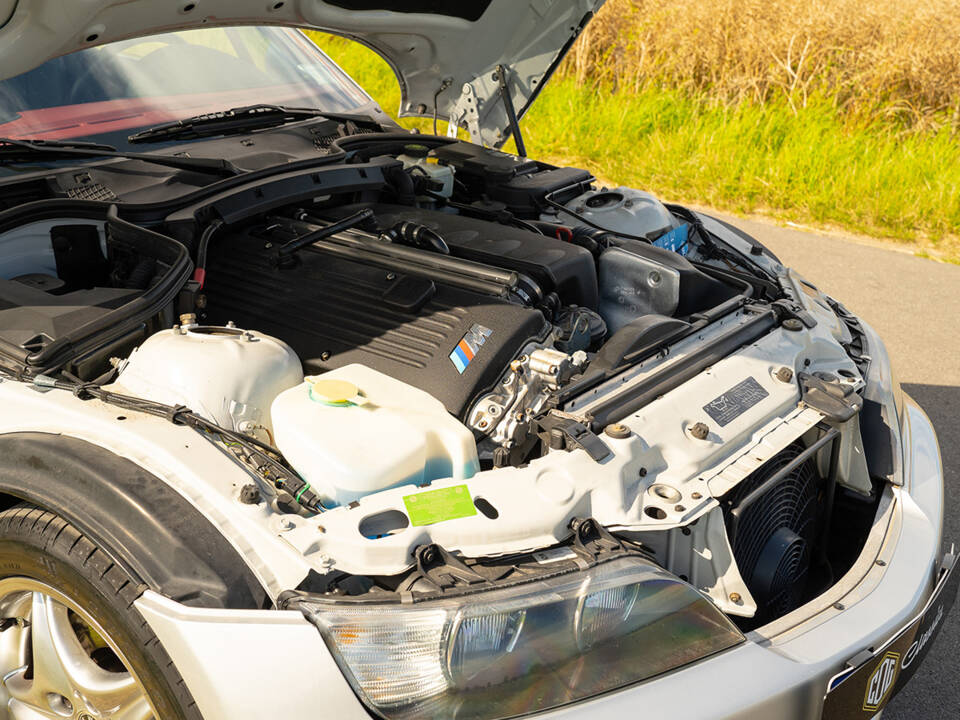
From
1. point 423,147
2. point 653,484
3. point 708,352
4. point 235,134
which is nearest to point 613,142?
point 423,147

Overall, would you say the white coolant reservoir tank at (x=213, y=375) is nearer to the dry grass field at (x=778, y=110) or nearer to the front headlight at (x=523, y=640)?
the front headlight at (x=523, y=640)

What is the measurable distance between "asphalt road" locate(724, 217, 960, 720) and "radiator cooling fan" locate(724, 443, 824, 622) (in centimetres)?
64

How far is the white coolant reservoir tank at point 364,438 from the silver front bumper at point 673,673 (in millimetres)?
385

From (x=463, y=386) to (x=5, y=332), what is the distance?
3.52ft

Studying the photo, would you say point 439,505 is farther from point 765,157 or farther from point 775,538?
point 765,157

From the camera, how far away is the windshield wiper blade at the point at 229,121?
10.3 feet

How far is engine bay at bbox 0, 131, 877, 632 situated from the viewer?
1.87 metres

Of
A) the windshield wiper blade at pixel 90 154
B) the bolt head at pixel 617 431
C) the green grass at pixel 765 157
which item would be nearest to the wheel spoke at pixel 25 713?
the bolt head at pixel 617 431

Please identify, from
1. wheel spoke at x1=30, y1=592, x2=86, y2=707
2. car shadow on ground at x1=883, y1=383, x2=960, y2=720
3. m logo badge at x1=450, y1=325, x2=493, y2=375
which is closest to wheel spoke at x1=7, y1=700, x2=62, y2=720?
wheel spoke at x1=30, y1=592, x2=86, y2=707

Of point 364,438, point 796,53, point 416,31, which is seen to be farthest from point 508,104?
point 796,53

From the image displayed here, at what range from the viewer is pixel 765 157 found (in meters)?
6.90

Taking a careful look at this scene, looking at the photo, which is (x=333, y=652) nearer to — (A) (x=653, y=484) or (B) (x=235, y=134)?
(A) (x=653, y=484)

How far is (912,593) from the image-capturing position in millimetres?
2008

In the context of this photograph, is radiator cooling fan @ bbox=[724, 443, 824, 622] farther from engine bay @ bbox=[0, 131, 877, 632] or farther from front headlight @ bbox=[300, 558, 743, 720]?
front headlight @ bbox=[300, 558, 743, 720]
